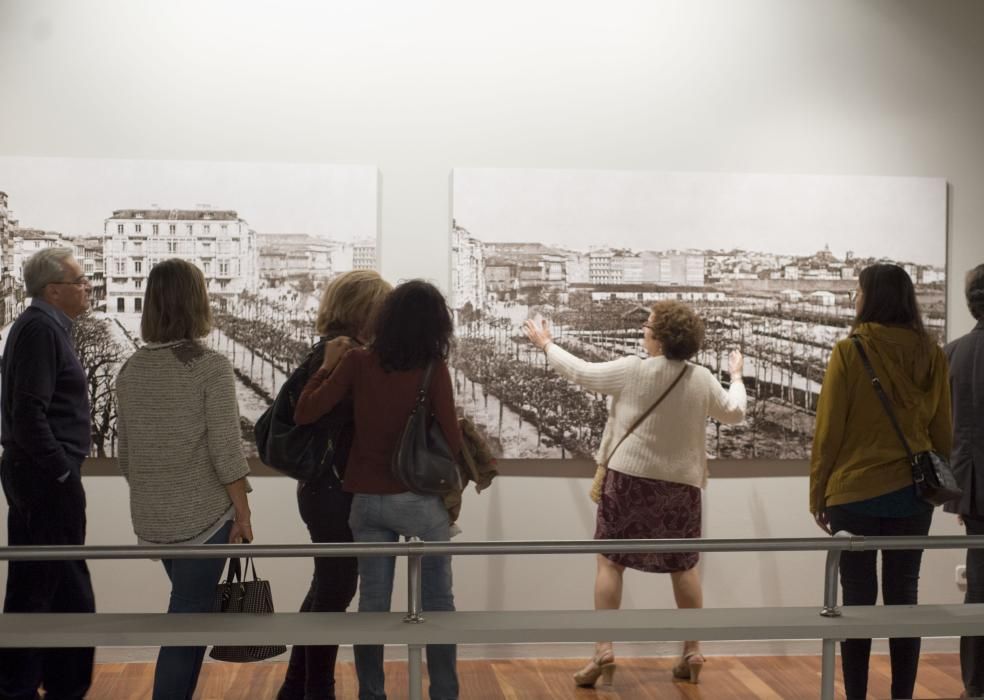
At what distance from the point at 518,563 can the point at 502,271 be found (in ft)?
4.51

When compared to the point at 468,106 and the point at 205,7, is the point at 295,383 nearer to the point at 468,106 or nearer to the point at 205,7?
the point at 468,106

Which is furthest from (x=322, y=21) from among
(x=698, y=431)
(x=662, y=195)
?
(x=698, y=431)

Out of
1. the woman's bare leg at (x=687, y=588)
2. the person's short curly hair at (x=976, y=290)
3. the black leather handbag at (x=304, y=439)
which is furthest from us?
the woman's bare leg at (x=687, y=588)

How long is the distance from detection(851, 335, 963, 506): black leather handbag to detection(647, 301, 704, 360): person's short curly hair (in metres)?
0.94

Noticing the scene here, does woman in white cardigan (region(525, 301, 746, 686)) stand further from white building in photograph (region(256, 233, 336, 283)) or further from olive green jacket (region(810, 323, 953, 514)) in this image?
white building in photograph (region(256, 233, 336, 283))

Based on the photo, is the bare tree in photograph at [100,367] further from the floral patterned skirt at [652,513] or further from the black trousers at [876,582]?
the black trousers at [876,582]

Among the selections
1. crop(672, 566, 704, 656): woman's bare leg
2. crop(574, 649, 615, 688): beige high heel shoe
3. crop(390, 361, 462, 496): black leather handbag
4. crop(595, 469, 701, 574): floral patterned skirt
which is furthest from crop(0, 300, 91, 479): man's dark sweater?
crop(672, 566, 704, 656): woman's bare leg

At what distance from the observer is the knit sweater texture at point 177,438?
3039mm

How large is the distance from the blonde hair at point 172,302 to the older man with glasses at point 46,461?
25.8 inches

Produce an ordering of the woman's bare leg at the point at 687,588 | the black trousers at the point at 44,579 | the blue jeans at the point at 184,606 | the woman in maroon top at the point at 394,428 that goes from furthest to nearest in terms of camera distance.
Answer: the woman's bare leg at the point at 687,588 → the black trousers at the point at 44,579 → the woman in maroon top at the point at 394,428 → the blue jeans at the point at 184,606

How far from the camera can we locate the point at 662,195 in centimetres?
468

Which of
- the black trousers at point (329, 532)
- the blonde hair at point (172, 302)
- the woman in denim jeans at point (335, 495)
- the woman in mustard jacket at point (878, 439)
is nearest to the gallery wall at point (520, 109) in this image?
the woman in denim jeans at point (335, 495)

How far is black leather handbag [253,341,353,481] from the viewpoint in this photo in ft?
10.8

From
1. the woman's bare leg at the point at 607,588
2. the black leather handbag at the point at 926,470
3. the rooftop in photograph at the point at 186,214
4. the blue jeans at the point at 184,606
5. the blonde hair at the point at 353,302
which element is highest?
the rooftop in photograph at the point at 186,214
